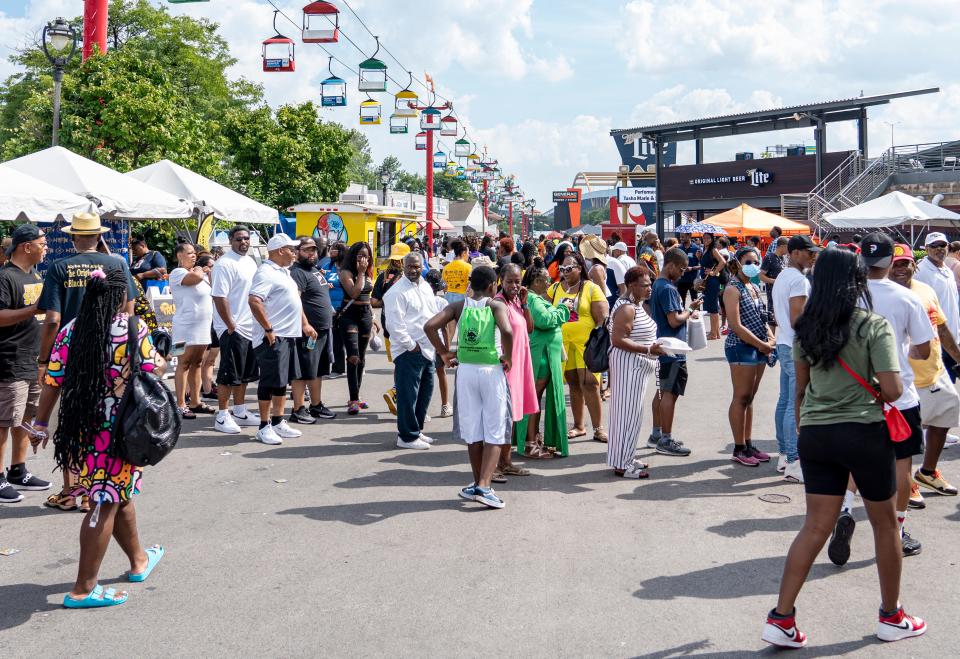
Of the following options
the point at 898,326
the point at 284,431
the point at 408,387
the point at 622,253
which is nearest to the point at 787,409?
the point at 898,326

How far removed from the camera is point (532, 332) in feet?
26.7

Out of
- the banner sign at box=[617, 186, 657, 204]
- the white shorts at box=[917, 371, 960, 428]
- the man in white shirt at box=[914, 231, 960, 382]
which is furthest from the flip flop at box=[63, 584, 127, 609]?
the banner sign at box=[617, 186, 657, 204]

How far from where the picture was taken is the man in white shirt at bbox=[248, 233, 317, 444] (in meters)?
8.69

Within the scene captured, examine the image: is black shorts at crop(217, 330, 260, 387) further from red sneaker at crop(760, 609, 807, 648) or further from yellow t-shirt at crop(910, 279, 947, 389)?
Answer: red sneaker at crop(760, 609, 807, 648)

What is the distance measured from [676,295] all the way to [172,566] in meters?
4.73

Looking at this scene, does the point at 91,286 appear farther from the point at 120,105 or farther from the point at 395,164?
the point at 395,164

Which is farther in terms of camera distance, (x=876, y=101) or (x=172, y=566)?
(x=876, y=101)

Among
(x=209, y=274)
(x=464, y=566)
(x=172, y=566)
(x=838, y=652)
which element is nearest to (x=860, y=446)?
(x=838, y=652)

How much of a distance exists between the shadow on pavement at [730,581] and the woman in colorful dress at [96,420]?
2.83 metres

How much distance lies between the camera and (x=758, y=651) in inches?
166

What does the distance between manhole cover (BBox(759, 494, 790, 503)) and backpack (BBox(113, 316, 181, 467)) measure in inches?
170

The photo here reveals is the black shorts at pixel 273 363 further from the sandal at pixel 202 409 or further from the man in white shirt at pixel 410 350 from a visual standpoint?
the sandal at pixel 202 409

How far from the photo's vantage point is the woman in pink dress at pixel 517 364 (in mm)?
7176

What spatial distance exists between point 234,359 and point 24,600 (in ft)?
15.8
